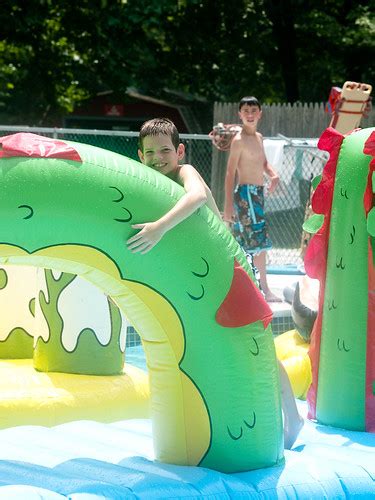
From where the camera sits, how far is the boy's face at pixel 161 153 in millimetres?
3785

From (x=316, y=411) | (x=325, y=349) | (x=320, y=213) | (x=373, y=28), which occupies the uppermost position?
(x=373, y=28)

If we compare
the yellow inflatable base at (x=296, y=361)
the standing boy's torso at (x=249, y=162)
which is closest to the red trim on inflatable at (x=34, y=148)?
the yellow inflatable base at (x=296, y=361)

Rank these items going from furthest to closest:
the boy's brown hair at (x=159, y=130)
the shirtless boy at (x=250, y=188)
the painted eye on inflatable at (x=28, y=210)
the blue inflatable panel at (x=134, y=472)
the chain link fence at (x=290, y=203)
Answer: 1. the chain link fence at (x=290, y=203)
2. the shirtless boy at (x=250, y=188)
3. the boy's brown hair at (x=159, y=130)
4. the blue inflatable panel at (x=134, y=472)
5. the painted eye on inflatable at (x=28, y=210)

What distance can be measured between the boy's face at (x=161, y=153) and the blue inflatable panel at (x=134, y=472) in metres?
1.04

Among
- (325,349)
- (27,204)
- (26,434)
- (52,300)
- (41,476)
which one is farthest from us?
(52,300)

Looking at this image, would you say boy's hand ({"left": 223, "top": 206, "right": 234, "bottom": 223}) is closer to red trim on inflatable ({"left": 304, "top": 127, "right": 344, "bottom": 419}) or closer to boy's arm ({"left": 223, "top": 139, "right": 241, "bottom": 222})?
boy's arm ({"left": 223, "top": 139, "right": 241, "bottom": 222})

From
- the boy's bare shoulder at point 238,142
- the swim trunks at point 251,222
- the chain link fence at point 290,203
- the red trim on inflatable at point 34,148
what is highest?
the red trim on inflatable at point 34,148

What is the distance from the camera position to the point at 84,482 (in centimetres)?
332

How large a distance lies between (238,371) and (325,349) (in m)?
1.20

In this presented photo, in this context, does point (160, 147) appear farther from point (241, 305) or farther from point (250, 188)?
point (250, 188)

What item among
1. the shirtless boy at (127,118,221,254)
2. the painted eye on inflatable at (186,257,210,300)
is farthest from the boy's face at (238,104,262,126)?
the painted eye on inflatable at (186,257,210,300)

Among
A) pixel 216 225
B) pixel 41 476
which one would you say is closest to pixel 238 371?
pixel 216 225

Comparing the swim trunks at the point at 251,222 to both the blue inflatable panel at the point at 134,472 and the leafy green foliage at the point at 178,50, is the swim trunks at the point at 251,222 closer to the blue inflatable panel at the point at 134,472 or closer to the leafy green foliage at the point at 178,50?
the blue inflatable panel at the point at 134,472

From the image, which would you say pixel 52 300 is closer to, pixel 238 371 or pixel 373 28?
pixel 238 371
